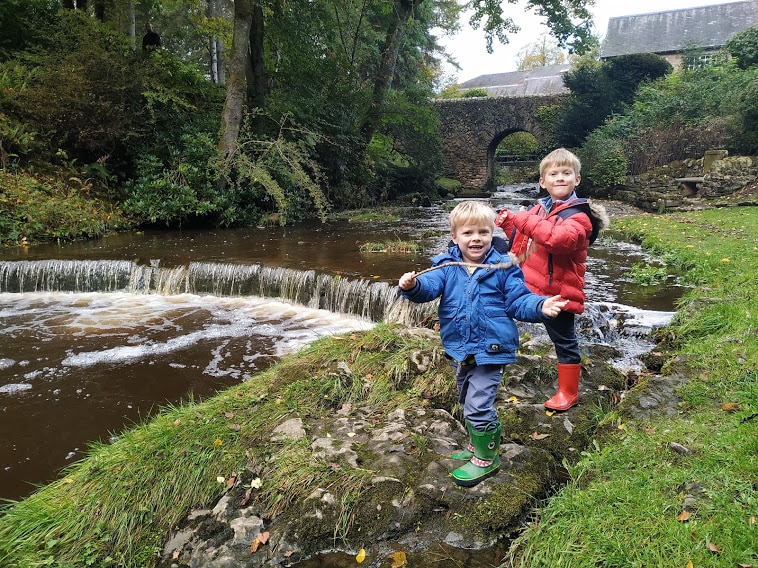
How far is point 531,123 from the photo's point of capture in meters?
26.5

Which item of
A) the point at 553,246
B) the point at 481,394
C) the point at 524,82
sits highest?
the point at 524,82

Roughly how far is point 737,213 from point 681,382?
33.2ft

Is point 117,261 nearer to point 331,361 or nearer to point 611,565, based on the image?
point 331,361

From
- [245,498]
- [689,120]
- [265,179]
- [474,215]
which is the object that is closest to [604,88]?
[689,120]

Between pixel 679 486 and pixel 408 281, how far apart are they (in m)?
1.57

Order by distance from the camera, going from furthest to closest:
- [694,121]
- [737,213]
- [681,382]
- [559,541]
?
[694,121], [737,213], [681,382], [559,541]

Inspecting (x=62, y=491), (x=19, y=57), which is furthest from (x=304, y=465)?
(x=19, y=57)

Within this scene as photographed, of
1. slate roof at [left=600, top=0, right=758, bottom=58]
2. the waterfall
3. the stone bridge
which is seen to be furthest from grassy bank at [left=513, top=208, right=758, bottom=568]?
slate roof at [left=600, top=0, right=758, bottom=58]

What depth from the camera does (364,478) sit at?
2.70 metres

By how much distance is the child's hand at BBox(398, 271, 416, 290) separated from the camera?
101 inches

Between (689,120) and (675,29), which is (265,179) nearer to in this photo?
(689,120)

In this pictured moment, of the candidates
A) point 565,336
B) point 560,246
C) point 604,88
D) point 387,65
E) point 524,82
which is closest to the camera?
point 560,246

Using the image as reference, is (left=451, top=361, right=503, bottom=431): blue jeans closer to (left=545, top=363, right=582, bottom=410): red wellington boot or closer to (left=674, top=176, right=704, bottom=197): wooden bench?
(left=545, top=363, right=582, bottom=410): red wellington boot

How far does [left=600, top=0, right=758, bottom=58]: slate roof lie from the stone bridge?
7784 mm
